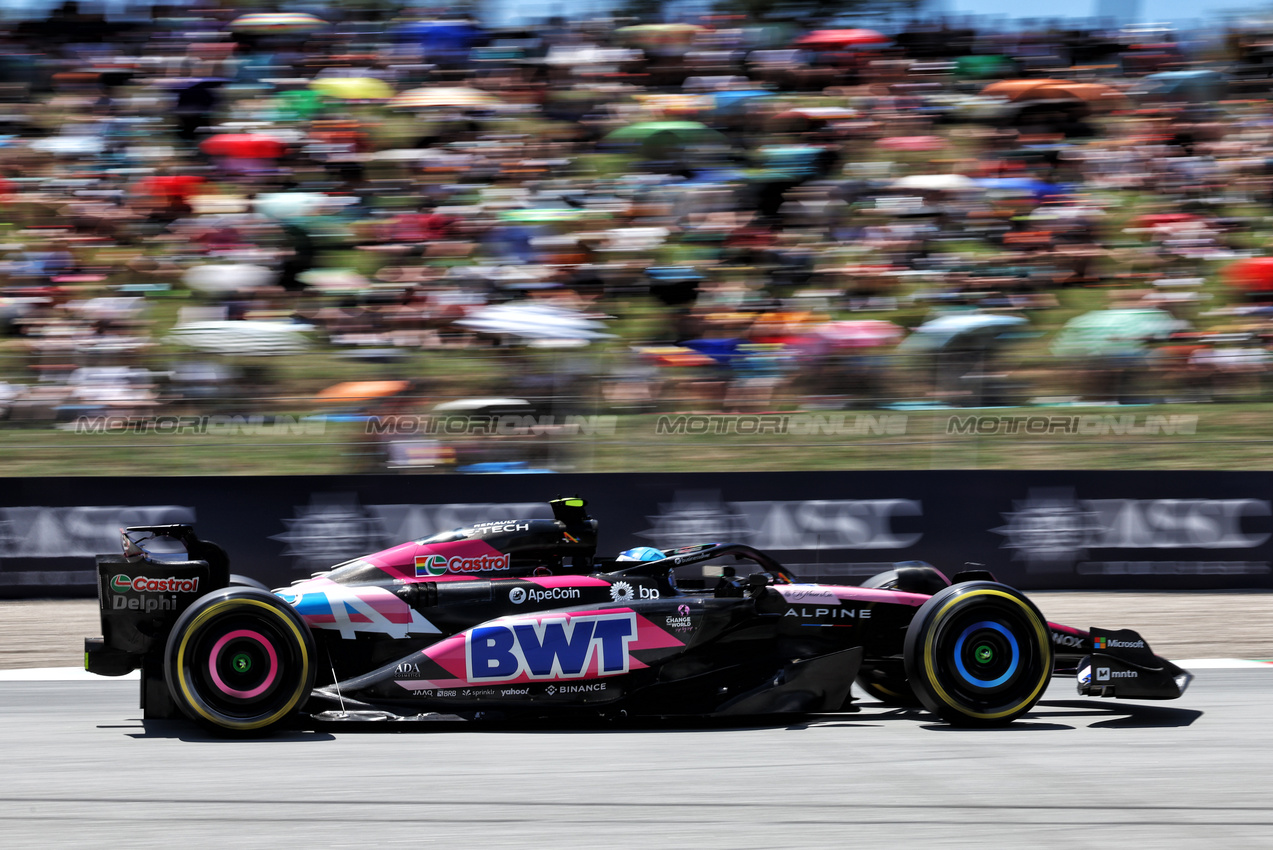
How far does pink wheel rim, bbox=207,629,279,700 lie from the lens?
5.68 m

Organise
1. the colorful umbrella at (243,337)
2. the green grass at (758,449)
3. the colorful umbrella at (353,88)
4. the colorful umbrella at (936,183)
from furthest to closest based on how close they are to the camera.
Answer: the colorful umbrella at (353,88)
the colorful umbrella at (936,183)
the colorful umbrella at (243,337)
the green grass at (758,449)

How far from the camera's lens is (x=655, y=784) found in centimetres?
494

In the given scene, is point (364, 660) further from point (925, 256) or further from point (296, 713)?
point (925, 256)

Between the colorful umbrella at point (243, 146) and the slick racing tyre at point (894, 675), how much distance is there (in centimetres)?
1003

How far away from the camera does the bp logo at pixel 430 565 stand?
616cm

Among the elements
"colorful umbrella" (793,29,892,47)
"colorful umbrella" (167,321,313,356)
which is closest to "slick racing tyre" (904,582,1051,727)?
"colorful umbrella" (167,321,313,356)

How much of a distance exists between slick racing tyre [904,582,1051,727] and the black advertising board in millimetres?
3792

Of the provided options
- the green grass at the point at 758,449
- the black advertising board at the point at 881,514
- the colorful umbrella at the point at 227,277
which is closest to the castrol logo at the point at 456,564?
the black advertising board at the point at 881,514

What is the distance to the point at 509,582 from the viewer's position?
19.8 ft

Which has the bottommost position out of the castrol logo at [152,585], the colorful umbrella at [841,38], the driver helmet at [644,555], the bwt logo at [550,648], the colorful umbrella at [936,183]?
the bwt logo at [550,648]

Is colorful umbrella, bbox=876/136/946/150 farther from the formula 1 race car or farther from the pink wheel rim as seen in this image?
the pink wheel rim

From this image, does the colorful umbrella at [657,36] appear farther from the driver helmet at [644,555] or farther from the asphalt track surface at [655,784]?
the asphalt track surface at [655,784]

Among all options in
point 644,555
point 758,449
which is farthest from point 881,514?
point 644,555

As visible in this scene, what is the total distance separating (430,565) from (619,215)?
809 centimetres
